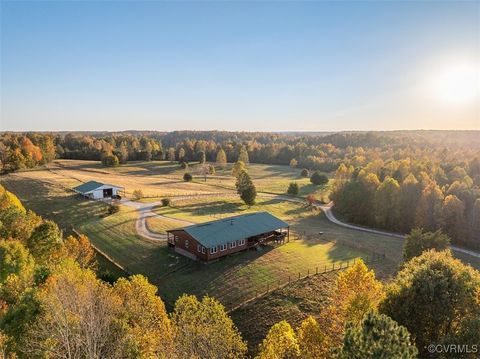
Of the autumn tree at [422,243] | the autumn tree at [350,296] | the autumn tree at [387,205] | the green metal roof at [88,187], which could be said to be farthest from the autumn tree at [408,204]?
the green metal roof at [88,187]

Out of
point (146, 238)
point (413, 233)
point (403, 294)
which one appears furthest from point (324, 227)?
point (403, 294)

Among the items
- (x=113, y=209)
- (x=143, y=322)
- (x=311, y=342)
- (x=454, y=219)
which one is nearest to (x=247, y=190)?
(x=113, y=209)

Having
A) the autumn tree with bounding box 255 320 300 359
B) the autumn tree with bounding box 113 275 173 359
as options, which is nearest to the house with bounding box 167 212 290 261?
the autumn tree with bounding box 113 275 173 359

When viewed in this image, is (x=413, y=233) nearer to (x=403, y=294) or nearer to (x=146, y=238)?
(x=403, y=294)

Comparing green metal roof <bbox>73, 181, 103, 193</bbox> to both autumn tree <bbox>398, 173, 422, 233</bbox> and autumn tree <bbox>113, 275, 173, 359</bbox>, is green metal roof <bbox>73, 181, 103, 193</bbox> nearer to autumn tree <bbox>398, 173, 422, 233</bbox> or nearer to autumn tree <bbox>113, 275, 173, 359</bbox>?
autumn tree <bbox>113, 275, 173, 359</bbox>

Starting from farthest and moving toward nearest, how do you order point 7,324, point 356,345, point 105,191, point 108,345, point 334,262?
point 105,191 < point 334,262 < point 7,324 < point 108,345 < point 356,345

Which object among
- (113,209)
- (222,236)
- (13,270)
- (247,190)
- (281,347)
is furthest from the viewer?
(247,190)

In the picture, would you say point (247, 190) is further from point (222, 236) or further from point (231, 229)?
point (222, 236)
